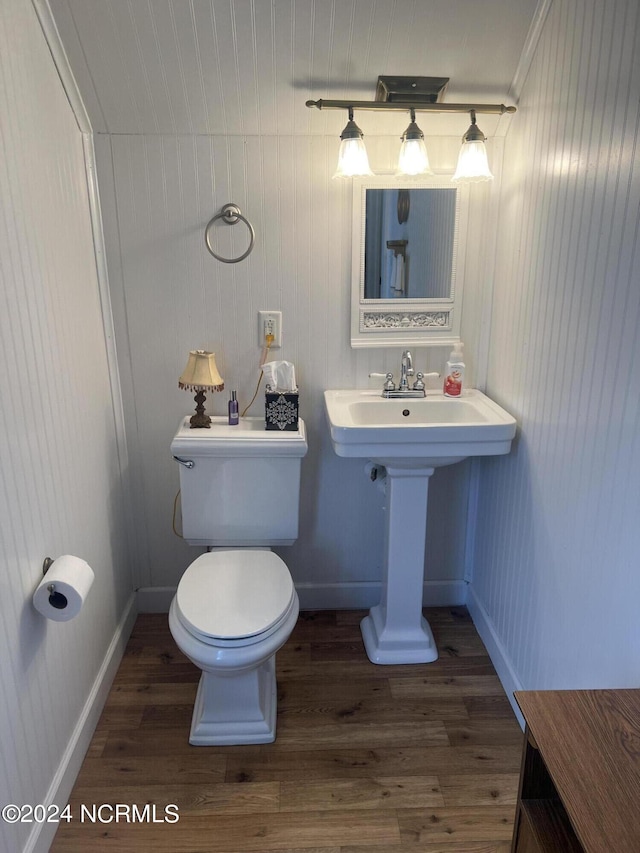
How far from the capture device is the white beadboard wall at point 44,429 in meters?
1.39

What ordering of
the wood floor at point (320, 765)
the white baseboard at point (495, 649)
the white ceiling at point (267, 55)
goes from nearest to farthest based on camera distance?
the wood floor at point (320, 765) < the white ceiling at point (267, 55) < the white baseboard at point (495, 649)

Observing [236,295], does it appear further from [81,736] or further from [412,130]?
[81,736]

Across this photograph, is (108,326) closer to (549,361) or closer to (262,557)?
(262,557)

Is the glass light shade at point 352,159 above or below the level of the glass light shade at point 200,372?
above

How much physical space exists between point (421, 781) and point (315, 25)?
2.14 meters

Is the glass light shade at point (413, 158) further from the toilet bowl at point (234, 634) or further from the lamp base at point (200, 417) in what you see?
the toilet bowl at point (234, 634)

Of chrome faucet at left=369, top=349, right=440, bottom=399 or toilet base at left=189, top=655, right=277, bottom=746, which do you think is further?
chrome faucet at left=369, top=349, right=440, bottom=399

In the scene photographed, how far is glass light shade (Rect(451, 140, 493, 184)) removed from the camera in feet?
6.14

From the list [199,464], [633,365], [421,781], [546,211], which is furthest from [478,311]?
[421,781]

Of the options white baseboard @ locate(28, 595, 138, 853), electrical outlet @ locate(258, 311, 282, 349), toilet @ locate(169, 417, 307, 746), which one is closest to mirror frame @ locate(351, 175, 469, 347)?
electrical outlet @ locate(258, 311, 282, 349)

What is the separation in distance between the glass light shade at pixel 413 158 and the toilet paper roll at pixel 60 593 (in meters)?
1.48

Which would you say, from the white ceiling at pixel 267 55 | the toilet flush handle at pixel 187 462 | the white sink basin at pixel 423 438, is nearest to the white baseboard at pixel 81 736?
the toilet flush handle at pixel 187 462

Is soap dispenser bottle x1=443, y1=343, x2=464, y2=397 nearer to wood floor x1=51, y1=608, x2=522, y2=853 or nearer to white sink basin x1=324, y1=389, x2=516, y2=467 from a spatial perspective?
white sink basin x1=324, y1=389, x2=516, y2=467

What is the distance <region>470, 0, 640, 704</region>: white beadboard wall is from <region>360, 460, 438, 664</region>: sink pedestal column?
0.92ft
